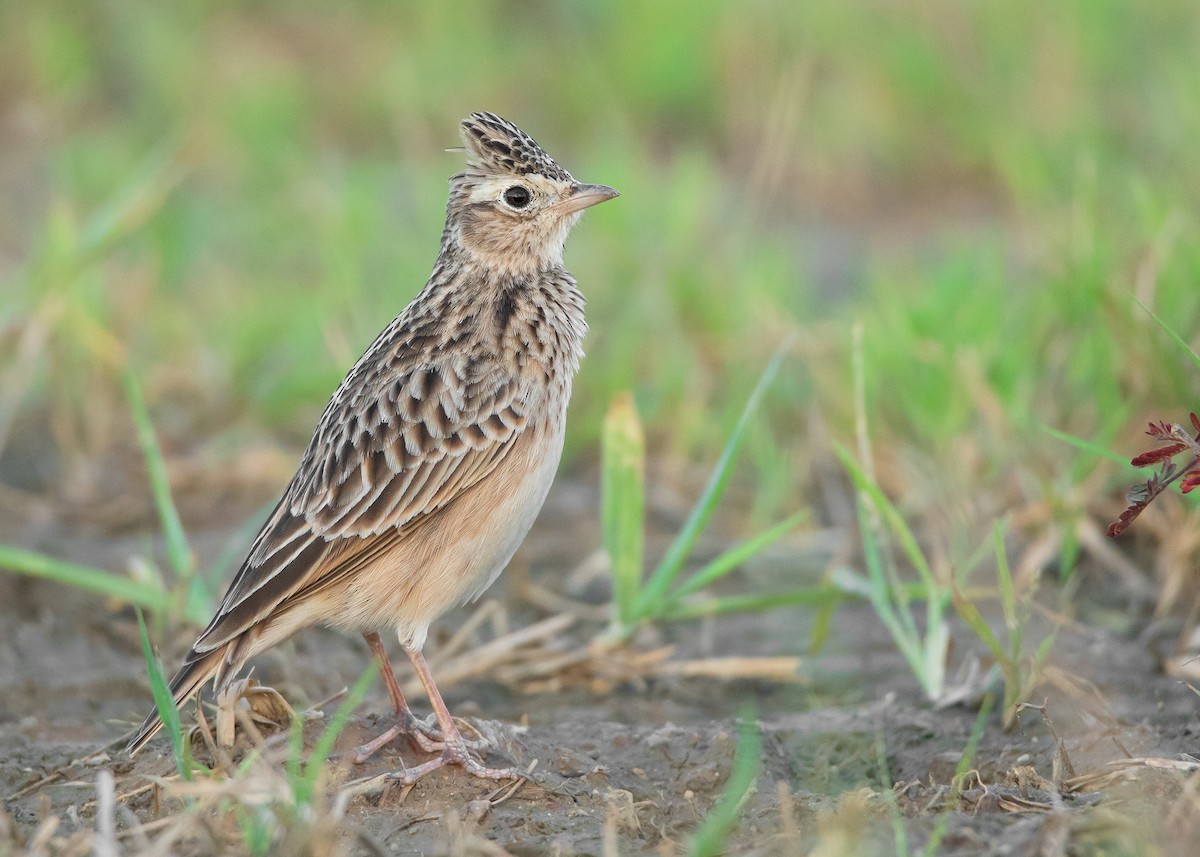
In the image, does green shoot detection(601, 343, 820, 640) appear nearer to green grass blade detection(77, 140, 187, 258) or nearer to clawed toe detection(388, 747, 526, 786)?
clawed toe detection(388, 747, 526, 786)

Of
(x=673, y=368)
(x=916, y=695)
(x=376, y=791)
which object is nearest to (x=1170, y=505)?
(x=916, y=695)

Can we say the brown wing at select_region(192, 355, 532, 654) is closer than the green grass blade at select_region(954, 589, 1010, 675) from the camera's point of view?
Yes

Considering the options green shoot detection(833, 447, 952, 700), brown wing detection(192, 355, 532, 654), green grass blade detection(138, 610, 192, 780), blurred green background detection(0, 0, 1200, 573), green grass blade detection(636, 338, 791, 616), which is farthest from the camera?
blurred green background detection(0, 0, 1200, 573)

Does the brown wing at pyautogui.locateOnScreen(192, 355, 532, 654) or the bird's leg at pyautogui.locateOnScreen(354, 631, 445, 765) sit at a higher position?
the brown wing at pyautogui.locateOnScreen(192, 355, 532, 654)

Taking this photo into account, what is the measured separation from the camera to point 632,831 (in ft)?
13.2

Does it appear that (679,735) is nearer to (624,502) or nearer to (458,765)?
(458,765)

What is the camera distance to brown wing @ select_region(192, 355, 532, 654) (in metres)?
4.55

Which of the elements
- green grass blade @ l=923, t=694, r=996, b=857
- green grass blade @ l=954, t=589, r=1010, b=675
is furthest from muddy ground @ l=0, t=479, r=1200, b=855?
green grass blade @ l=954, t=589, r=1010, b=675

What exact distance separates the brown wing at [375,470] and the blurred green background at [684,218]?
1618 millimetres

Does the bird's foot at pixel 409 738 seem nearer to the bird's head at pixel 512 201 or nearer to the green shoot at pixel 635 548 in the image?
the green shoot at pixel 635 548

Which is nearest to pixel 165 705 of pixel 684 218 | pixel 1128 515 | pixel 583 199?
pixel 583 199

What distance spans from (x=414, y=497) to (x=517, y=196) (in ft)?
3.91

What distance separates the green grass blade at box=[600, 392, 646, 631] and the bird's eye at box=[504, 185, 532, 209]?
739mm

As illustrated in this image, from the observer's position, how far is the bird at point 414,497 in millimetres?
4520
